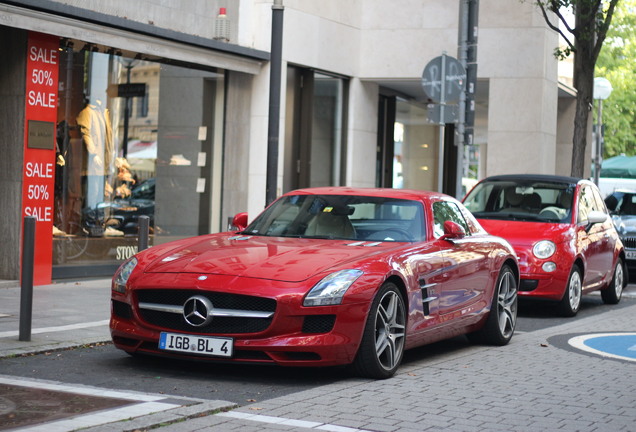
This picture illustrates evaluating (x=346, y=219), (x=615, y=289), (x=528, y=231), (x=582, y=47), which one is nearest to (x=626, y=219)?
(x=582, y=47)

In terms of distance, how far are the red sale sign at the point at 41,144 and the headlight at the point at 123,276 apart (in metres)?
5.76

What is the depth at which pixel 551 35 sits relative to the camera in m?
22.5

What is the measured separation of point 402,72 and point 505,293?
12100 millimetres

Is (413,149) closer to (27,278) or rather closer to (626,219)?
(626,219)

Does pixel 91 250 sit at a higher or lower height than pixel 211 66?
lower

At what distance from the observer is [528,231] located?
13.5 m

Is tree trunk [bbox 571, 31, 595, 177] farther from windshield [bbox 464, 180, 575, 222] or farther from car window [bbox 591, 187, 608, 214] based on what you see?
windshield [bbox 464, 180, 575, 222]

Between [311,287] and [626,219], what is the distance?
13.6 m

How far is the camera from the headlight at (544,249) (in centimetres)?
1316

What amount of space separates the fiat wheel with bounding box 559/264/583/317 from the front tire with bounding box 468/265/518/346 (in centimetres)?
271

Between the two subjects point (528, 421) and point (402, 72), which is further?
point (402, 72)

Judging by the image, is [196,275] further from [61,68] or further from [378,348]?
[61,68]

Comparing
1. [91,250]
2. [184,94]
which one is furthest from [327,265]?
[184,94]

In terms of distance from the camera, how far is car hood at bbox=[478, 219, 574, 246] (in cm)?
1331
